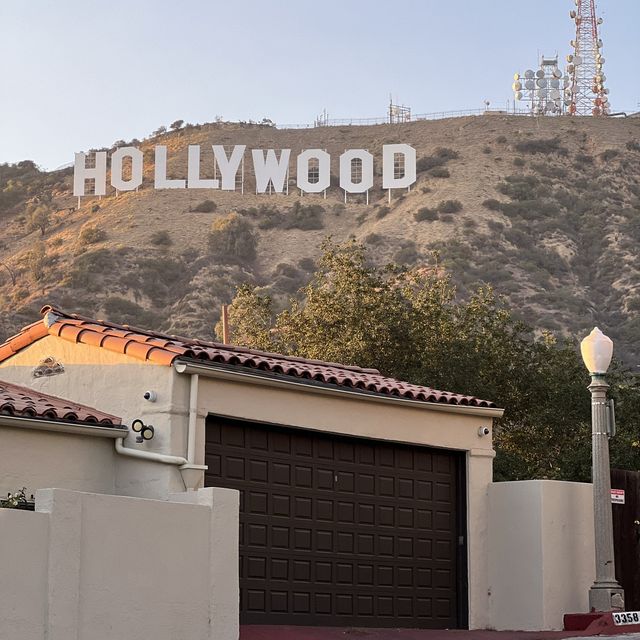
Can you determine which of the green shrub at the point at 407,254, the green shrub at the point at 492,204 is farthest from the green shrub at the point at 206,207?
the green shrub at the point at 492,204

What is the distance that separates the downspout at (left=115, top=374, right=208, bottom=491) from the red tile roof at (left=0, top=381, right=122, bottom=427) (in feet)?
1.79

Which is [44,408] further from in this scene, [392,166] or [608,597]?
[392,166]

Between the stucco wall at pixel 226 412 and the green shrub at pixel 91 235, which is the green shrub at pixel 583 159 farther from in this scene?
the stucco wall at pixel 226 412

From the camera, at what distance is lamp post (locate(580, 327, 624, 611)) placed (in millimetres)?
16812

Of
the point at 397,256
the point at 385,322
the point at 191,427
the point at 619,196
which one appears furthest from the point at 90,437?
the point at 619,196

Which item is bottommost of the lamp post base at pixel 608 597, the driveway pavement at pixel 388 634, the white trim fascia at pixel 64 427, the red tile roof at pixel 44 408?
the driveway pavement at pixel 388 634

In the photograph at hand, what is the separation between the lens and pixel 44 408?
1487 centimetres

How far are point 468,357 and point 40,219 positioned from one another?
7133cm

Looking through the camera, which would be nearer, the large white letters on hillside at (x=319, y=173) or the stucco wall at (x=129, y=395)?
the stucco wall at (x=129, y=395)

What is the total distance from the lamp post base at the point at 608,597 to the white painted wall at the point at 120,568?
5.50 m

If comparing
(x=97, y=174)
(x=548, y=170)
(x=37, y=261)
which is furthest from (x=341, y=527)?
(x=548, y=170)

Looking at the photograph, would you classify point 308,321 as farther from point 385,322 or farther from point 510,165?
point 510,165

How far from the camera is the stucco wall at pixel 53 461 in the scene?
14422mm

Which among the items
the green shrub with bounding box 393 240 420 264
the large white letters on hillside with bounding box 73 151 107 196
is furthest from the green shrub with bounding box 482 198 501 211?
the large white letters on hillside with bounding box 73 151 107 196
